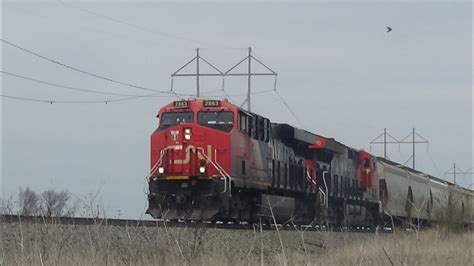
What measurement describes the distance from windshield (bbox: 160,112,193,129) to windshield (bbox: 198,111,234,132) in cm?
28

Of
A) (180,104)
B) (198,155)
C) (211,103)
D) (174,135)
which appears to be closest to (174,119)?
(180,104)

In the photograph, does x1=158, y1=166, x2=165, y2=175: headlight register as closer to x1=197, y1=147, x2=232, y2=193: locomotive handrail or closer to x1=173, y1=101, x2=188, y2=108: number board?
x1=197, y1=147, x2=232, y2=193: locomotive handrail

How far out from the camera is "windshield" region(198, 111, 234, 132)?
1922 cm

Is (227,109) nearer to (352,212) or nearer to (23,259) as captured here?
(352,212)

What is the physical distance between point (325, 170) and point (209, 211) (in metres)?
9.16

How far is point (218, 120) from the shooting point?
19375 mm

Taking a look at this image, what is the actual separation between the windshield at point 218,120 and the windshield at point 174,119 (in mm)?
278

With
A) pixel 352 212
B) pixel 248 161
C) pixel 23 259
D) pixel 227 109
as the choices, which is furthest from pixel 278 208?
pixel 23 259

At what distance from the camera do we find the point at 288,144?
23.4 meters

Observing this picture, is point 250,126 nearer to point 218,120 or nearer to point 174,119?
point 218,120

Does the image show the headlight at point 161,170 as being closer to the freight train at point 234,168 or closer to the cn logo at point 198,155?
the freight train at point 234,168

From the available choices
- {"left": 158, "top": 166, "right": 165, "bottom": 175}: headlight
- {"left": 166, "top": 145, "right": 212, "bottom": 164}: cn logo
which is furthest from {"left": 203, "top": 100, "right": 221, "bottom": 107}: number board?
{"left": 158, "top": 166, "right": 165, "bottom": 175}: headlight

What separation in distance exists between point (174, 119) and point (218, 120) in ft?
3.80

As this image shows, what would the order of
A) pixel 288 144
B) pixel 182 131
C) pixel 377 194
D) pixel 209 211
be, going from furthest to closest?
1. pixel 377 194
2. pixel 288 144
3. pixel 182 131
4. pixel 209 211
